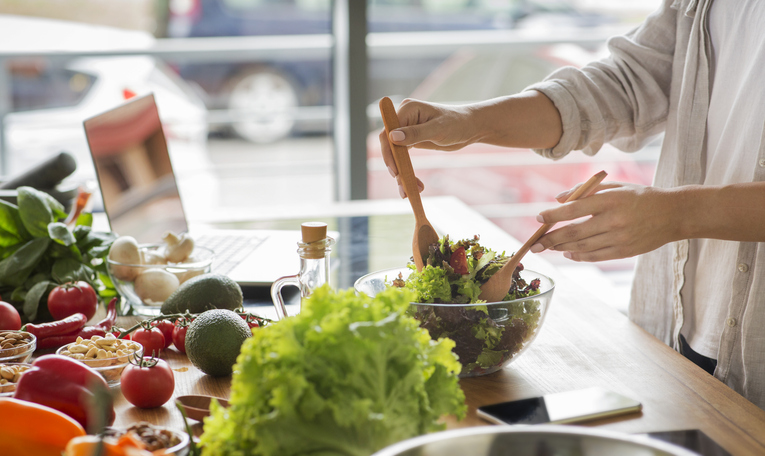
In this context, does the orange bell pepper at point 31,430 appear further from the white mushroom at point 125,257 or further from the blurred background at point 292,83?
the blurred background at point 292,83

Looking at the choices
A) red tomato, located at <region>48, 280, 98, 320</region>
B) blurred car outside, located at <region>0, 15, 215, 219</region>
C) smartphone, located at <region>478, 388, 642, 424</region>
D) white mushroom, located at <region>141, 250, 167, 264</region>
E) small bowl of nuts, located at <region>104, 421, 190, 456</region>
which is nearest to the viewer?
small bowl of nuts, located at <region>104, 421, 190, 456</region>

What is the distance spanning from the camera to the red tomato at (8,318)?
1.00m

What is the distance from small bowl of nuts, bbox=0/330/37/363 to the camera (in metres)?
0.86

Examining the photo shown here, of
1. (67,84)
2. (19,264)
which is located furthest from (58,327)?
(67,84)

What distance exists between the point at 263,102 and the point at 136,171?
2.97 m

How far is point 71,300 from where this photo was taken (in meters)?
1.11

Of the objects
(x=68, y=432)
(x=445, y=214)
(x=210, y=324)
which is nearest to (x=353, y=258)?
(x=445, y=214)

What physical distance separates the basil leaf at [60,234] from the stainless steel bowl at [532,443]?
0.90m

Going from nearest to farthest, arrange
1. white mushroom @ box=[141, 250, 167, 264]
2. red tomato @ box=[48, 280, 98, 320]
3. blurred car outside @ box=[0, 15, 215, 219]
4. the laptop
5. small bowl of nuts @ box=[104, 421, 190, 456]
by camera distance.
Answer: small bowl of nuts @ box=[104, 421, 190, 456] → red tomato @ box=[48, 280, 98, 320] → white mushroom @ box=[141, 250, 167, 264] → the laptop → blurred car outside @ box=[0, 15, 215, 219]

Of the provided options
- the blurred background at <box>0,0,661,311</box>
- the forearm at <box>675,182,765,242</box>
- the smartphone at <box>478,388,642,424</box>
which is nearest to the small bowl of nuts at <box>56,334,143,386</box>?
the smartphone at <box>478,388,642,424</box>

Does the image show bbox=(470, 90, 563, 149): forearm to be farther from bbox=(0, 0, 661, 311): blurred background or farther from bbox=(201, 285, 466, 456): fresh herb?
bbox=(0, 0, 661, 311): blurred background

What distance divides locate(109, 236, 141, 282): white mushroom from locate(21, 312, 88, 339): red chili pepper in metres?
0.12

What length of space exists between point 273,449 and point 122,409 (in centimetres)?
36

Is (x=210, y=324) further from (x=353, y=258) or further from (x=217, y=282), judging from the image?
(x=353, y=258)
